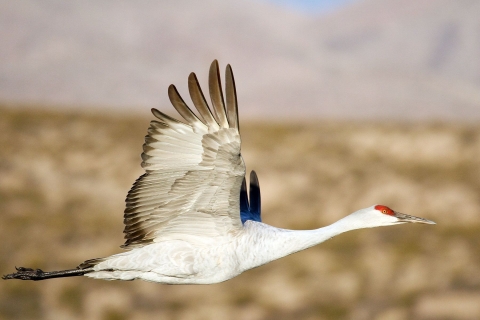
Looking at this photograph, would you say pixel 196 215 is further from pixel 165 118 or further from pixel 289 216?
pixel 289 216

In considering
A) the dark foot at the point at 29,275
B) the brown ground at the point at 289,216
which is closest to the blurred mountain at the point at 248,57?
the brown ground at the point at 289,216

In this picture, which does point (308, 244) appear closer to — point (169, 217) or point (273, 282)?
point (169, 217)

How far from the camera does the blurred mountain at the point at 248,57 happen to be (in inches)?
3935

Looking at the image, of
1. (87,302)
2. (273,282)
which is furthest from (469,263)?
(87,302)

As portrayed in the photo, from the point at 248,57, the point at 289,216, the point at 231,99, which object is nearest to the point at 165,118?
the point at 231,99

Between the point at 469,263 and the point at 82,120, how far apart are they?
58.8 feet

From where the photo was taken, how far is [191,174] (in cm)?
689

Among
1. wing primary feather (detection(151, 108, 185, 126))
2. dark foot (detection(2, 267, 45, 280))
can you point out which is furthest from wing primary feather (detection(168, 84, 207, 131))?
dark foot (detection(2, 267, 45, 280))

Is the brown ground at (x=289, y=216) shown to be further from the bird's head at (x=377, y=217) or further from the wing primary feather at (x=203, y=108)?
the wing primary feather at (x=203, y=108)

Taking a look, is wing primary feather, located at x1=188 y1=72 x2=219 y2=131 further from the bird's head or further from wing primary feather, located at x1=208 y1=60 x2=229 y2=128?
the bird's head

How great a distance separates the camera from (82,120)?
1207 inches

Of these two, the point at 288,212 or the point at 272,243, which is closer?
the point at 272,243

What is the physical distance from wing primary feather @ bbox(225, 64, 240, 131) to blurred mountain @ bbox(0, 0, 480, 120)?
249 feet

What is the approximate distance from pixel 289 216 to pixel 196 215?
1721cm
